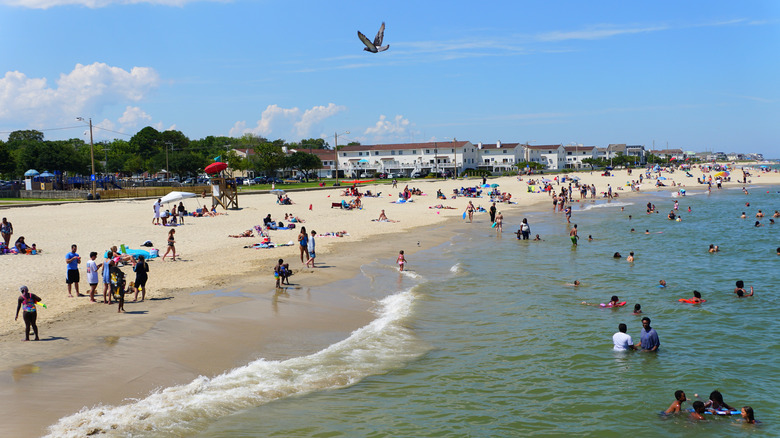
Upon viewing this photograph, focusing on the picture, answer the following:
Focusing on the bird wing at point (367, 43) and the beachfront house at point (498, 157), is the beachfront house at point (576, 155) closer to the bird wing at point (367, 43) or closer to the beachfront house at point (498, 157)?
the beachfront house at point (498, 157)

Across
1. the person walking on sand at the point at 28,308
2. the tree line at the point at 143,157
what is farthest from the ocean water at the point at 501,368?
the tree line at the point at 143,157

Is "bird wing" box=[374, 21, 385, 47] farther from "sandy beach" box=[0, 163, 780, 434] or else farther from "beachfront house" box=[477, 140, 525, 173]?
"beachfront house" box=[477, 140, 525, 173]

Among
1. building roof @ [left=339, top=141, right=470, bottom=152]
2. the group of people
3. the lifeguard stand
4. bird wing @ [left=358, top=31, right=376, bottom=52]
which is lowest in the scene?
the group of people

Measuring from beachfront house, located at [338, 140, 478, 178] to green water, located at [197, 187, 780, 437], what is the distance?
91.8 m

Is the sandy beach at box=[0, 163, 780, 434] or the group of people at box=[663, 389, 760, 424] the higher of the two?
the sandy beach at box=[0, 163, 780, 434]

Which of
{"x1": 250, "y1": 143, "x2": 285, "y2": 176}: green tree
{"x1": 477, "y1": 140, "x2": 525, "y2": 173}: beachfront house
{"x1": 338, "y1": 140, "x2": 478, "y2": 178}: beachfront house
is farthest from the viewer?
{"x1": 477, "y1": 140, "x2": 525, "y2": 173}: beachfront house

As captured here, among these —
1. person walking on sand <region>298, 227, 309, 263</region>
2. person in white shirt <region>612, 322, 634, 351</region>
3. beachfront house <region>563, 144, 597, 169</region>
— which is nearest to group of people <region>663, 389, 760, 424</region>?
person in white shirt <region>612, 322, 634, 351</region>

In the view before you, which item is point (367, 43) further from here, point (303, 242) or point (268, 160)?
point (268, 160)

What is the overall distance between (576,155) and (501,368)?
516 feet

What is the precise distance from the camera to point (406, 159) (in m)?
120

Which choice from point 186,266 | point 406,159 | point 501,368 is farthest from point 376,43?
point 406,159

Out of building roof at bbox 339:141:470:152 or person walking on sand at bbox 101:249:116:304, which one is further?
building roof at bbox 339:141:470:152

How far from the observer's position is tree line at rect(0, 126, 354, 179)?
69.6m

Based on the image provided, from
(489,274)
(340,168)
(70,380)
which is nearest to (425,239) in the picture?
(489,274)
